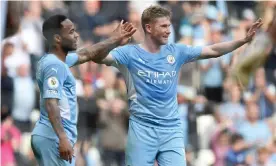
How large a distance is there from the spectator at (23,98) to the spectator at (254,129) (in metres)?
2.73

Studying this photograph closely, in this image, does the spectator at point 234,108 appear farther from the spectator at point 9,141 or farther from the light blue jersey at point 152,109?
the light blue jersey at point 152,109

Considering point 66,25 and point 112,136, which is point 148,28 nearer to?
point 66,25

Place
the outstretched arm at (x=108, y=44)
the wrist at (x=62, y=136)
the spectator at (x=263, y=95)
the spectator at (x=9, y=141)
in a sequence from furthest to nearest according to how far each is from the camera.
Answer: the spectator at (x=263, y=95) → the spectator at (x=9, y=141) → the outstretched arm at (x=108, y=44) → the wrist at (x=62, y=136)

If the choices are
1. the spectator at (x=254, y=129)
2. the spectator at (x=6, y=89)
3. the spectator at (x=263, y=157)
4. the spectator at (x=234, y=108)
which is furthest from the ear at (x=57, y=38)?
the spectator at (x=263, y=157)

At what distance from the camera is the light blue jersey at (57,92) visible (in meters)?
6.98

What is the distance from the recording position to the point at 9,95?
10836 millimetres

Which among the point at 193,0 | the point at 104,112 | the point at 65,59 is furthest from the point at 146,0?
the point at 65,59

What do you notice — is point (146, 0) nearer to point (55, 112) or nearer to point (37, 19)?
point (37, 19)

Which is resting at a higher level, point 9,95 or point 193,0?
point 193,0

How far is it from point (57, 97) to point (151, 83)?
892mm

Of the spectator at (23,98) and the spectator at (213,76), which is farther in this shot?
the spectator at (213,76)

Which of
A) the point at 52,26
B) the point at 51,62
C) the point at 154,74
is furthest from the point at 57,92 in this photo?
the point at 154,74

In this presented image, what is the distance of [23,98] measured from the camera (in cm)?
1077

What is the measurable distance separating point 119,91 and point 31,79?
3.48 feet
